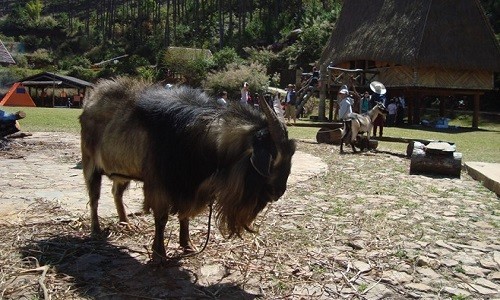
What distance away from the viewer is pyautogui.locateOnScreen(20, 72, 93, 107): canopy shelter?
39647mm

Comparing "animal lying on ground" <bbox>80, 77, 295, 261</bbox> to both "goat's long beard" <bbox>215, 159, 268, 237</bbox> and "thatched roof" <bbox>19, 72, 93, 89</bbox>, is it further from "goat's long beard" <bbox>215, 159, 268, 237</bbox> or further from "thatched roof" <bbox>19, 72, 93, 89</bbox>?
"thatched roof" <bbox>19, 72, 93, 89</bbox>

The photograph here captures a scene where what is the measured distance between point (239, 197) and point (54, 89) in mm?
39629

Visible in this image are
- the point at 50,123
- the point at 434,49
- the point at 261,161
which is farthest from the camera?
the point at 434,49

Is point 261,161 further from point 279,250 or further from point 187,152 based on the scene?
point 279,250

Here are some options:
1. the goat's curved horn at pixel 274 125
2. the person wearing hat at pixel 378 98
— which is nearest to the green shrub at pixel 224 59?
the person wearing hat at pixel 378 98

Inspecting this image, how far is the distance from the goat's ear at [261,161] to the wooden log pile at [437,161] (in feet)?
21.1

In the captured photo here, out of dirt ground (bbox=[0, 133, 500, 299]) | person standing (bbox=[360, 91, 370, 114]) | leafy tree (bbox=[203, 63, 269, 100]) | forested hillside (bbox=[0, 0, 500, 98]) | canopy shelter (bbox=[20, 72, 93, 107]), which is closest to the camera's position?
dirt ground (bbox=[0, 133, 500, 299])

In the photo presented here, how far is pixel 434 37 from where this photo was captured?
Answer: 24.2 m

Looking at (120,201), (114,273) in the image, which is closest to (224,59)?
(120,201)

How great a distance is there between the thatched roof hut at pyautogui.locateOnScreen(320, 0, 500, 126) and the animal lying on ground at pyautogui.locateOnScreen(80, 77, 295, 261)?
21025 millimetres

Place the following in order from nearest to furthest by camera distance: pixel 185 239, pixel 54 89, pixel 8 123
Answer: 1. pixel 185 239
2. pixel 8 123
3. pixel 54 89

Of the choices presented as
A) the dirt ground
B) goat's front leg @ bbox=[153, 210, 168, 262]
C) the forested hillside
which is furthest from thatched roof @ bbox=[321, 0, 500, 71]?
goat's front leg @ bbox=[153, 210, 168, 262]

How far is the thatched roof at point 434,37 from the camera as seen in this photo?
23.9 m

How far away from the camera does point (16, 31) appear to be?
77750mm
